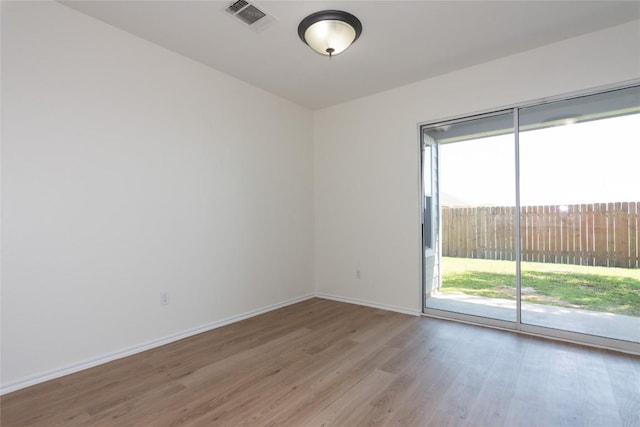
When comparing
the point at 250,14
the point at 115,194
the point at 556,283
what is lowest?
the point at 556,283

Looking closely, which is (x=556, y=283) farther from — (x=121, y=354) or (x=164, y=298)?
(x=121, y=354)

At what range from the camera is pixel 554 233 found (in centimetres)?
305

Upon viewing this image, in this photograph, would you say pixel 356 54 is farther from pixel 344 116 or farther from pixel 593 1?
pixel 593 1

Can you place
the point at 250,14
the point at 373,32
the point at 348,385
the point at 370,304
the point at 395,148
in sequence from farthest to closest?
the point at 370,304 → the point at 395,148 → the point at 373,32 → the point at 250,14 → the point at 348,385

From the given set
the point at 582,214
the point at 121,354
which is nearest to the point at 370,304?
the point at 582,214

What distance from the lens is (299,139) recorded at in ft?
14.9

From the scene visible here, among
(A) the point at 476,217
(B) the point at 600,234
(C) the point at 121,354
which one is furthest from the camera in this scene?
(A) the point at 476,217

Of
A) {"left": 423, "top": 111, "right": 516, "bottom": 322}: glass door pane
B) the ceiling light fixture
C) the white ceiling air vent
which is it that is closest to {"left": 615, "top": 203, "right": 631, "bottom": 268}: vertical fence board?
{"left": 423, "top": 111, "right": 516, "bottom": 322}: glass door pane

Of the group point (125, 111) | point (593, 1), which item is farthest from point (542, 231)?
point (125, 111)

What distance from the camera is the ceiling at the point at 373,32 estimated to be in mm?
2414

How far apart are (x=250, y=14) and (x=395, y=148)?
227 cm

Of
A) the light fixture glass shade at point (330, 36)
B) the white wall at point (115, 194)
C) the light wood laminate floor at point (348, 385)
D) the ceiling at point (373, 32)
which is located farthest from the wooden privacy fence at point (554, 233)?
the white wall at point (115, 194)

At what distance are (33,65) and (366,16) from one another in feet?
8.30

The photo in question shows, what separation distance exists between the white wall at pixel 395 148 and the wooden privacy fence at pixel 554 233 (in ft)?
1.88
